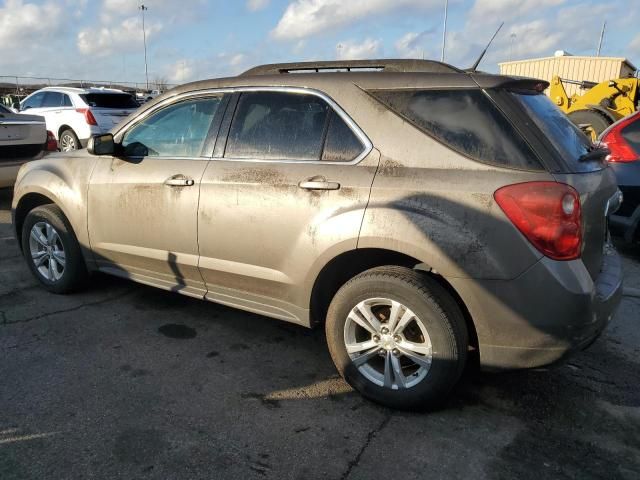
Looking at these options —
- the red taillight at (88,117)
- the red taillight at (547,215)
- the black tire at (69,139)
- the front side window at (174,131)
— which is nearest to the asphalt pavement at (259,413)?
the red taillight at (547,215)

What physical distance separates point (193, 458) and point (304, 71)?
7.68ft

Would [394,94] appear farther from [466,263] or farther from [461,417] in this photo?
[461,417]

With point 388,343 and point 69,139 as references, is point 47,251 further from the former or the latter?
point 69,139

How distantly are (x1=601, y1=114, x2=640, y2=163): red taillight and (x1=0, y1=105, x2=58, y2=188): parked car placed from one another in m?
7.42

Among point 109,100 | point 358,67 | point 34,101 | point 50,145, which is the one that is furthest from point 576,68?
point 358,67

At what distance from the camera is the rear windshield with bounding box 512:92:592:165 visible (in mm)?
2576

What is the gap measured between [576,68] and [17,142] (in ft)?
Result: 83.9

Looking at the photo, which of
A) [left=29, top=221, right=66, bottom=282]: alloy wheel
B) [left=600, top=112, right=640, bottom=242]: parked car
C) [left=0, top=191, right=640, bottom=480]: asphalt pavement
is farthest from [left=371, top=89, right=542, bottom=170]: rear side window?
[left=600, top=112, right=640, bottom=242]: parked car

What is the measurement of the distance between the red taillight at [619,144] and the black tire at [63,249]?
538cm

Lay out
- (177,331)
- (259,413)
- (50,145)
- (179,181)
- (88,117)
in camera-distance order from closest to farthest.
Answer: (259,413) → (179,181) → (177,331) → (50,145) → (88,117)

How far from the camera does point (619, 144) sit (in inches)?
222

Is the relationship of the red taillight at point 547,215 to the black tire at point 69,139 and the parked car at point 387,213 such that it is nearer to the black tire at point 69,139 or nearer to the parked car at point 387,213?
the parked car at point 387,213

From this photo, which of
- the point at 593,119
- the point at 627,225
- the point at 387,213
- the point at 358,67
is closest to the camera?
the point at 387,213

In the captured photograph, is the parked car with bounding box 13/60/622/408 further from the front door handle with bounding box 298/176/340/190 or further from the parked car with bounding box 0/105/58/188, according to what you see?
the parked car with bounding box 0/105/58/188
